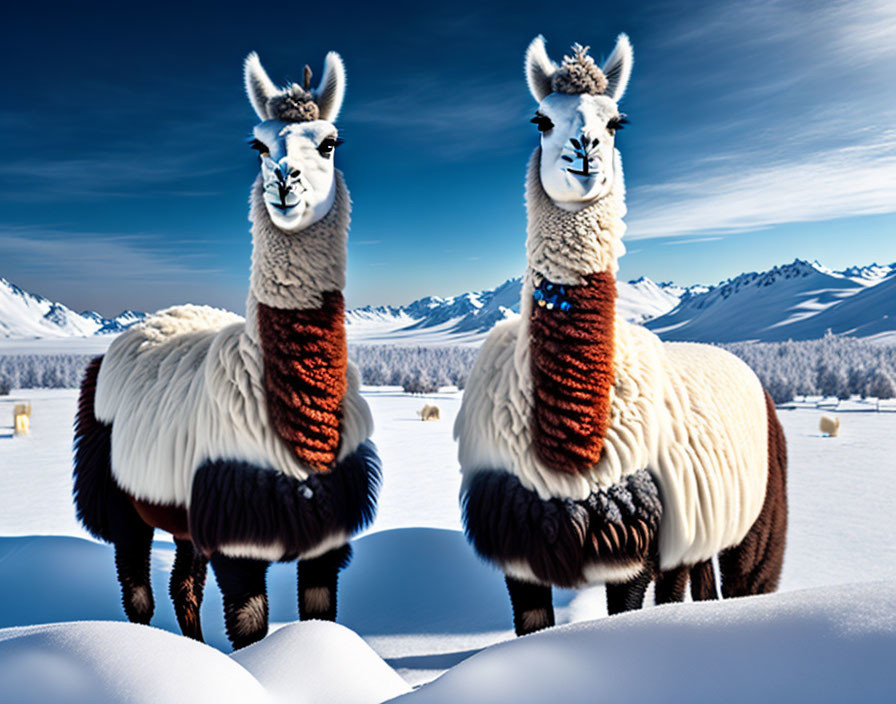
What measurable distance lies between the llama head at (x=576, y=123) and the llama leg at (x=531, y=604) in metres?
1.60

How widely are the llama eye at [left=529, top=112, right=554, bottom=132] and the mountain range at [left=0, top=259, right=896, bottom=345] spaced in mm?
16546

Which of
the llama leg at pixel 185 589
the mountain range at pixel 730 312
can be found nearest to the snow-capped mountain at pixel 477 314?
the mountain range at pixel 730 312

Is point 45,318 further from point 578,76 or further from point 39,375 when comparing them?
point 578,76

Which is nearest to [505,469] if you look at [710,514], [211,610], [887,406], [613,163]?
[710,514]

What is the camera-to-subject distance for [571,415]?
2.29 m

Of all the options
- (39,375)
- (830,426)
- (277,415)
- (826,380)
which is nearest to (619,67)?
(277,415)

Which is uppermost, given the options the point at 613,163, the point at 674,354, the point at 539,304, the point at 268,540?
the point at 613,163

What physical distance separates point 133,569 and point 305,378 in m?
1.80

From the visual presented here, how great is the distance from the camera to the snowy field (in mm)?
678

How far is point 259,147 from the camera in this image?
2.80 meters

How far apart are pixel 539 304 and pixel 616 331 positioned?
1.32 ft

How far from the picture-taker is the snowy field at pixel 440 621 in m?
0.68

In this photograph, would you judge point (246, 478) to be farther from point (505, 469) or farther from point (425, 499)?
point (425, 499)

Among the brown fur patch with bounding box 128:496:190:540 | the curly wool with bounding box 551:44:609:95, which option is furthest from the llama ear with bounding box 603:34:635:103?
the brown fur patch with bounding box 128:496:190:540
